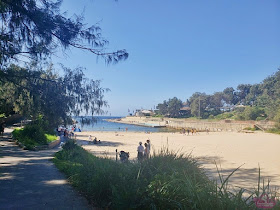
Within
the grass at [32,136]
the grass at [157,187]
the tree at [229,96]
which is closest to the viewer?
the grass at [157,187]

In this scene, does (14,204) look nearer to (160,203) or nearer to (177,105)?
(160,203)

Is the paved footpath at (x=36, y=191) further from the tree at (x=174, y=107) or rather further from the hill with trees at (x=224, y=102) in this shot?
the tree at (x=174, y=107)

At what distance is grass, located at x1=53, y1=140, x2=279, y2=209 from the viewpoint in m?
2.92

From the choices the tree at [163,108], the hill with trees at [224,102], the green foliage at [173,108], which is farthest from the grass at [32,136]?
the tree at [163,108]

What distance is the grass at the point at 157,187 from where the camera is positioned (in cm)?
292

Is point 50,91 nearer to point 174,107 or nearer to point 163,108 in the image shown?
point 174,107

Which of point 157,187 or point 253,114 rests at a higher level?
point 253,114

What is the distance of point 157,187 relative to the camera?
3.61 metres

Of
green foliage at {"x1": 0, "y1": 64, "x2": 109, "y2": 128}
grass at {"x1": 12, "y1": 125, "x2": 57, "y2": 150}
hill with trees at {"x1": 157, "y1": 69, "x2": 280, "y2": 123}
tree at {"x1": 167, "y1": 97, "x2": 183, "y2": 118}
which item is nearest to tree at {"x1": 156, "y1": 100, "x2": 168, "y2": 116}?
hill with trees at {"x1": 157, "y1": 69, "x2": 280, "y2": 123}

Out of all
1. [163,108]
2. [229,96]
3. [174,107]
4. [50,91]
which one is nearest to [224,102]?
[229,96]

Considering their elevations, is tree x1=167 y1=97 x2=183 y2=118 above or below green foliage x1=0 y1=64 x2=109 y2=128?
above

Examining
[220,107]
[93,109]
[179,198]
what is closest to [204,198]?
[179,198]

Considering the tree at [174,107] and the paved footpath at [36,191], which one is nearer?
the paved footpath at [36,191]

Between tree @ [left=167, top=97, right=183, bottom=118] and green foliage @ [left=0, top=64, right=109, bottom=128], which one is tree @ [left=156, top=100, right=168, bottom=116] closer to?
tree @ [left=167, top=97, right=183, bottom=118]
